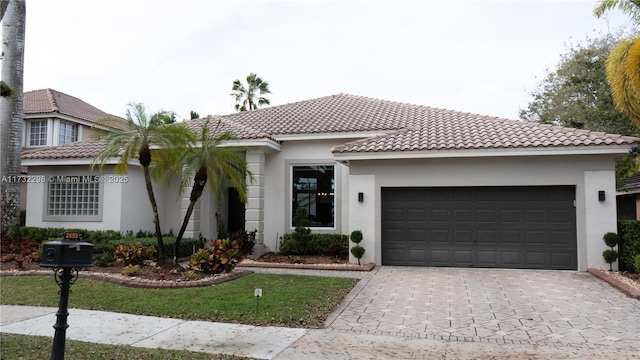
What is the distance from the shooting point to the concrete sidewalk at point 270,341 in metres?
5.64

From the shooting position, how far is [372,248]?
13.2 metres

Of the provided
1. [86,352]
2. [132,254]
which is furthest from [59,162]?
[86,352]

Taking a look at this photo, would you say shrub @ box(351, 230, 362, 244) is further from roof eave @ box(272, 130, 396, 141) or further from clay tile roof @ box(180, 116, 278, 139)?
clay tile roof @ box(180, 116, 278, 139)

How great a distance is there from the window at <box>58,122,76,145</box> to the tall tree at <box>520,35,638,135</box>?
2834cm

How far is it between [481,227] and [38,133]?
79.3 ft

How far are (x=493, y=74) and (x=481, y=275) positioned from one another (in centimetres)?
1327

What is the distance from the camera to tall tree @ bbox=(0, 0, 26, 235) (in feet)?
51.6

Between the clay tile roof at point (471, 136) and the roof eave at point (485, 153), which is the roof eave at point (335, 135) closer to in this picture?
the clay tile roof at point (471, 136)

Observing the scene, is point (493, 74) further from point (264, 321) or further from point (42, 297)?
point (42, 297)

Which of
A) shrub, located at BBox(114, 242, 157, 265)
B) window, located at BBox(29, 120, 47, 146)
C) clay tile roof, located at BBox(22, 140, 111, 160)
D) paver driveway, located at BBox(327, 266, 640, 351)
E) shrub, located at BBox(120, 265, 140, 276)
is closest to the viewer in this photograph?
paver driveway, located at BBox(327, 266, 640, 351)

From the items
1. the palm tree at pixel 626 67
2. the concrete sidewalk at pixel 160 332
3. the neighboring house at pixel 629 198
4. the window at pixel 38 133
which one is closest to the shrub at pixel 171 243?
the concrete sidewalk at pixel 160 332

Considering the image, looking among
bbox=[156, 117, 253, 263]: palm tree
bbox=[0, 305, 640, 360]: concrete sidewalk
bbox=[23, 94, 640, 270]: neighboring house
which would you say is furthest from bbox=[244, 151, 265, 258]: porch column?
bbox=[0, 305, 640, 360]: concrete sidewalk

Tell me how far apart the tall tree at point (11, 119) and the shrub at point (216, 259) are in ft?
31.3

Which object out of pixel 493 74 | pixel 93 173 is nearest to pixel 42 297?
pixel 93 173
